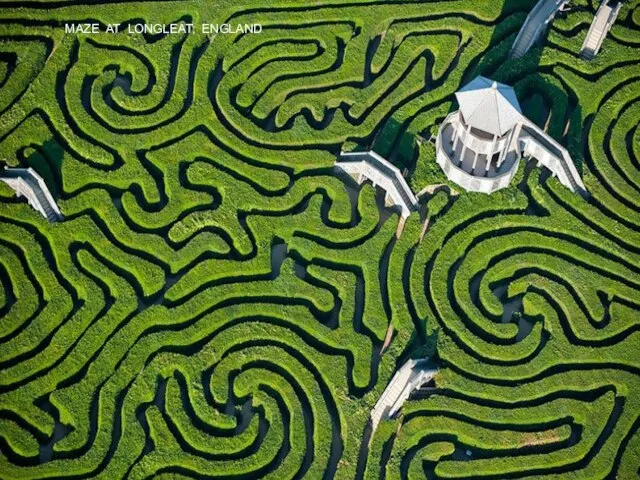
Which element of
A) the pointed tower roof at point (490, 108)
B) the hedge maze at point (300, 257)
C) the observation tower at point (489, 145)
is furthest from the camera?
the observation tower at point (489, 145)

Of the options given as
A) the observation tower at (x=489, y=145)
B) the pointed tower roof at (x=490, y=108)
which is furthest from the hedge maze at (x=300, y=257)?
the pointed tower roof at (x=490, y=108)

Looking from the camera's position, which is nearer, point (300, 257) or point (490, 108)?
point (490, 108)

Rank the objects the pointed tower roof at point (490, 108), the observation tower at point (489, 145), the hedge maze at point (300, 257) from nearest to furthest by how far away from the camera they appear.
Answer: the hedge maze at point (300, 257), the pointed tower roof at point (490, 108), the observation tower at point (489, 145)

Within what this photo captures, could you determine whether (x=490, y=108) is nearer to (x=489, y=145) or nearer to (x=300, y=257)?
(x=489, y=145)

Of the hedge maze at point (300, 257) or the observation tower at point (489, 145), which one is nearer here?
the hedge maze at point (300, 257)

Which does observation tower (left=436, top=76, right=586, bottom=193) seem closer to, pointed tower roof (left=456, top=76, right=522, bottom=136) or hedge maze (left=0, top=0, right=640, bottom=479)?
pointed tower roof (left=456, top=76, right=522, bottom=136)

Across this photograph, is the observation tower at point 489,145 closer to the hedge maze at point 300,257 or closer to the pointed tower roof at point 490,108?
the pointed tower roof at point 490,108

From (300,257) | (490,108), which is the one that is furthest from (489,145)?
(300,257)
